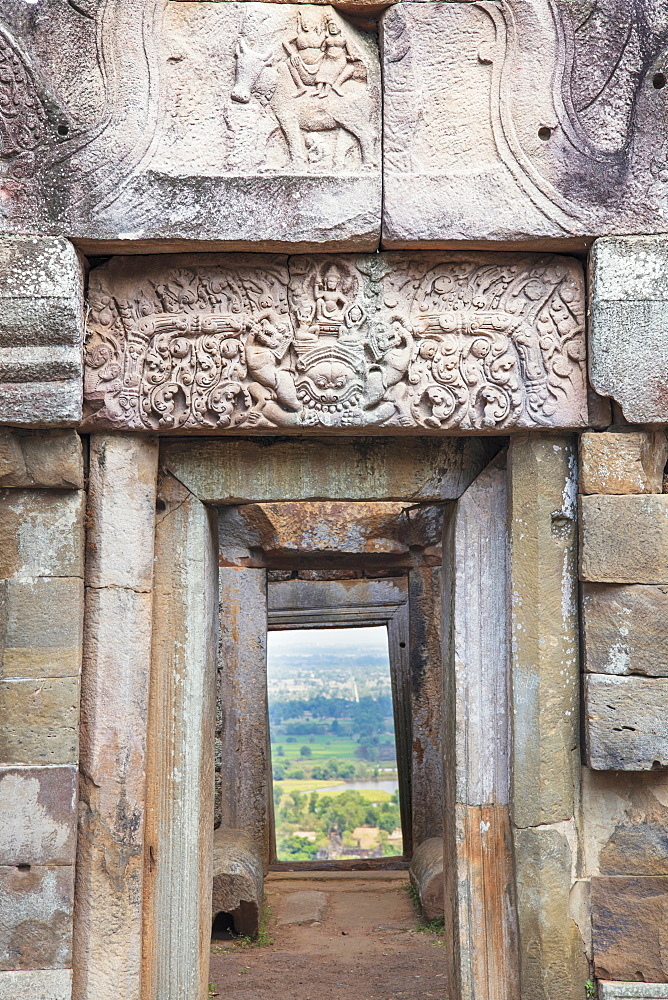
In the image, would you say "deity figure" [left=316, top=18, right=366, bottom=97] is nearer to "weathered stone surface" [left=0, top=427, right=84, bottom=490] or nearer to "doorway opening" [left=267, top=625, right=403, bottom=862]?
"weathered stone surface" [left=0, top=427, right=84, bottom=490]

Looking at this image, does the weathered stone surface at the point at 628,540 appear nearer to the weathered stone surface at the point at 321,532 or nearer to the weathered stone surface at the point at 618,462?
the weathered stone surface at the point at 618,462

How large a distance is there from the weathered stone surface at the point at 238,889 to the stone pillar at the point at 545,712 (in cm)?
278

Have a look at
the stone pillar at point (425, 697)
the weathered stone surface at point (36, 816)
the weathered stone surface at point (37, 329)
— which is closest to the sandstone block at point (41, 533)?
the weathered stone surface at point (37, 329)

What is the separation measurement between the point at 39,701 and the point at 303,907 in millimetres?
4188

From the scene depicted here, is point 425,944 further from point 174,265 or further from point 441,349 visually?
point 174,265

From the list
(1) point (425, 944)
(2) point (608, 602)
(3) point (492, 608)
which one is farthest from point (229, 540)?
(2) point (608, 602)

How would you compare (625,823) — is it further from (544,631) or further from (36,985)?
(36,985)

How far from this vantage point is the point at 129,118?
3.15 metres

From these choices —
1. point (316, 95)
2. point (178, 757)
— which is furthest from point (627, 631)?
point (316, 95)

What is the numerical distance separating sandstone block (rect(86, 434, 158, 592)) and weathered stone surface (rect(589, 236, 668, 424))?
1725mm

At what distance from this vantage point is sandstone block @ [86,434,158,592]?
10.9 feet

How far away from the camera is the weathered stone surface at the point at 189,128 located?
3.13 meters

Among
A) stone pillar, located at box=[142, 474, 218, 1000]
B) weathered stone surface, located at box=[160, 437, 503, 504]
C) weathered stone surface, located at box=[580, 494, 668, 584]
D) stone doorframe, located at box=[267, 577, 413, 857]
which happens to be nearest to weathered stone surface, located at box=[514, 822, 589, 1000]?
weathered stone surface, located at box=[580, 494, 668, 584]

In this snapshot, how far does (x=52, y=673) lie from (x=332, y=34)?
2.48m
